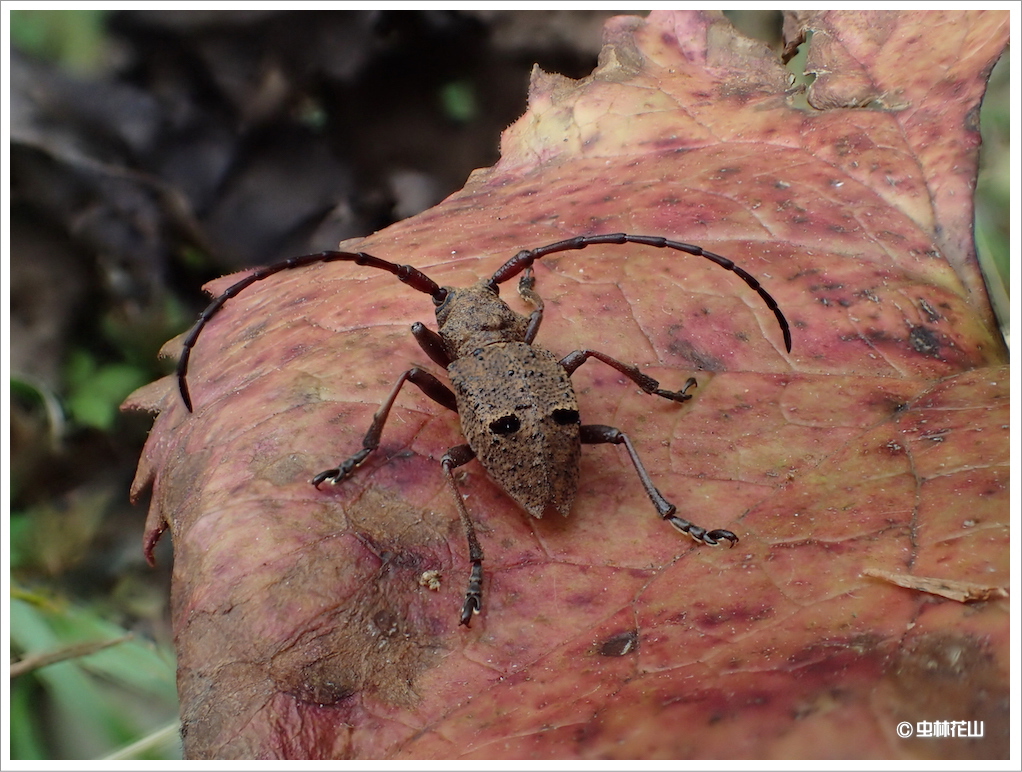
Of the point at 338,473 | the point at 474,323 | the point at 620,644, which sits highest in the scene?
the point at 474,323

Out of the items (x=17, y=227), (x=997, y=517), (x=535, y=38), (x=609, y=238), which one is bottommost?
(x=997, y=517)

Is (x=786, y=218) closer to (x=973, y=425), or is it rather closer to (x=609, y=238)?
(x=609, y=238)

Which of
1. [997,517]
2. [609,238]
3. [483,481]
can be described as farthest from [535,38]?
[997,517]

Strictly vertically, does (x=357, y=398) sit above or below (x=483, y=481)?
above

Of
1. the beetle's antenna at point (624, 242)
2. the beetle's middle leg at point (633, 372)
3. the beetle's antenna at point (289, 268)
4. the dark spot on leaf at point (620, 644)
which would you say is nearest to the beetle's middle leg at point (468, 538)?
the dark spot on leaf at point (620, 644)

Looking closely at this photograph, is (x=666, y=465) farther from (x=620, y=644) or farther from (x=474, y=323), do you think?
(x=474, y=323)

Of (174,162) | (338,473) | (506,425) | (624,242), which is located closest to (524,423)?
(506,425)
